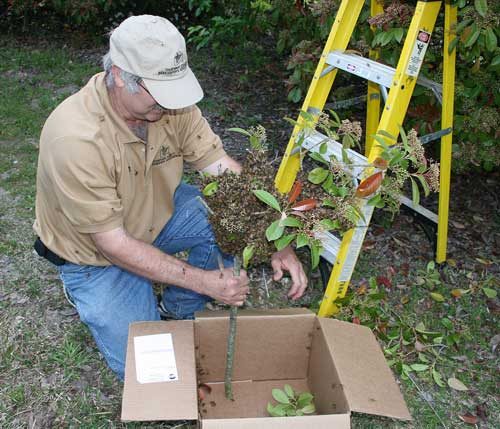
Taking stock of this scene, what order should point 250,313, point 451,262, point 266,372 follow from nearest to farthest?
point 250,313
point 266,372
point 451,262

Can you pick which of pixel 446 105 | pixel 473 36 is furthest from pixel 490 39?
pixel 446 105

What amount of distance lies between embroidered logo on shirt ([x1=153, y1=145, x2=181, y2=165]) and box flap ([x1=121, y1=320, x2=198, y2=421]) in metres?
0.82

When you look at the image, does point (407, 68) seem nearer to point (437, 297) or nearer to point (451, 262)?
point (437, 297)

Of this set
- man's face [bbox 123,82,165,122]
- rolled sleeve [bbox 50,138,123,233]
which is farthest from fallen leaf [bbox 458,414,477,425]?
man's face [bbox 123,82,165,122]

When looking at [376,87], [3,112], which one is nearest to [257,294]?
[376,87]

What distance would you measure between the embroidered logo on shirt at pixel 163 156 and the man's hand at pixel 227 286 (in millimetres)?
678

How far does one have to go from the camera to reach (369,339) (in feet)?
7.16

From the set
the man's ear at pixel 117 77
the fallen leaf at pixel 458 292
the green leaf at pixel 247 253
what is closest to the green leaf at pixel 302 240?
the green leaf at pixel 247 253

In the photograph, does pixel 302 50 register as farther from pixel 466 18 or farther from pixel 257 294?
pixel 257 294

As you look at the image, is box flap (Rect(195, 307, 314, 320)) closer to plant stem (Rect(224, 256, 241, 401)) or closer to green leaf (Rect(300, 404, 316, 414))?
plant stem (Rect(224, 256, 241, 401))

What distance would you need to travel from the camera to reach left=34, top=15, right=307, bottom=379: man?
2.11 meters

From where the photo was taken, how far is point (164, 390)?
1.87m

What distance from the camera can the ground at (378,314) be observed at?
2.61 meters

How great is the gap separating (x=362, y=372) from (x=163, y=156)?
4.21ft
